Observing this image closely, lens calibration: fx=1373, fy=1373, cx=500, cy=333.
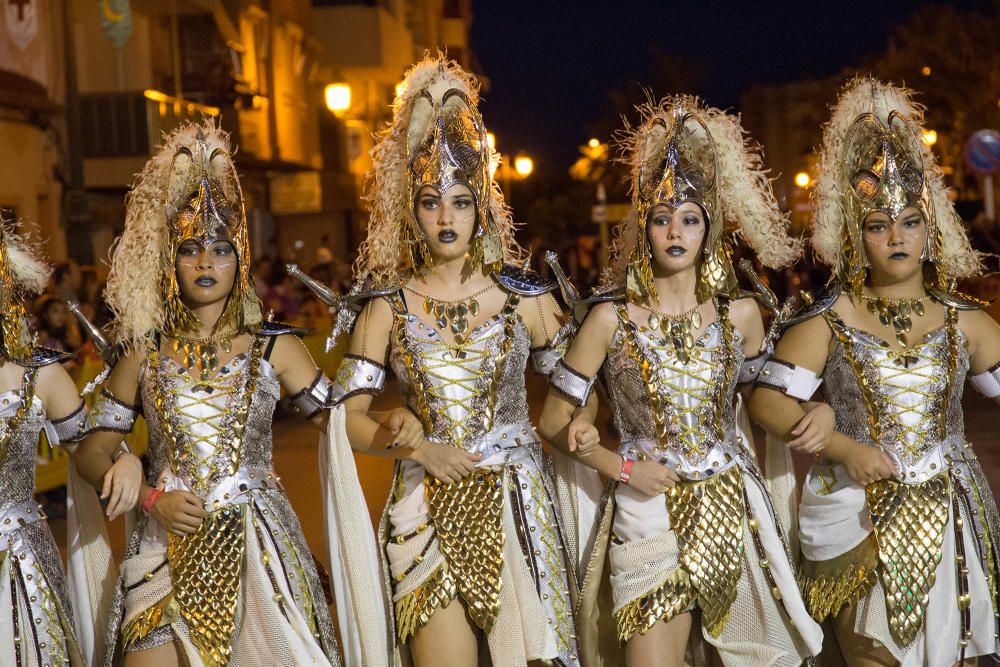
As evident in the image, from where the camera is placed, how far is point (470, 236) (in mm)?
4719

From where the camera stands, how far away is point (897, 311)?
4648mm

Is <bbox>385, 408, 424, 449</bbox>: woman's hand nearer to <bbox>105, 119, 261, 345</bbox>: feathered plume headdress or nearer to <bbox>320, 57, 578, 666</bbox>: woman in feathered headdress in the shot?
<bbox>320, 57, 578, 666</bbox>: woman in feathered headdress

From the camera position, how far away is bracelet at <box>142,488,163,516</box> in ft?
14.6

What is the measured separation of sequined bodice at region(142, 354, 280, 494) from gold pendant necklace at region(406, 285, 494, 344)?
1.96ft

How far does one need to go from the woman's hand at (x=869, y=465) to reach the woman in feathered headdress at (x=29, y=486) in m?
2.35

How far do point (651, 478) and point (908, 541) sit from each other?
2.86 feet

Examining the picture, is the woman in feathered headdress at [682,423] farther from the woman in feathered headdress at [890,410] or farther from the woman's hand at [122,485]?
the woman's hand at [122,485]

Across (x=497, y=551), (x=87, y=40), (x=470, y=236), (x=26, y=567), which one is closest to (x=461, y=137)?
(x=470, y=236)

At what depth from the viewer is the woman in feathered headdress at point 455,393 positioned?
14.7ft

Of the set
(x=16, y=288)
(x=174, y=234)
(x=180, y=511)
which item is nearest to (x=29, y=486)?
(x=180, y=511)

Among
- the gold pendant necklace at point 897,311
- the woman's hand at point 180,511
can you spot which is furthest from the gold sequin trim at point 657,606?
the woman's hand at point 180,511

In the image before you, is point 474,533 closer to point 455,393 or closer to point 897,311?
point 455,393

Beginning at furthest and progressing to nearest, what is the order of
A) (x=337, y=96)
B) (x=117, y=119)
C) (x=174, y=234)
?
(x=117, y=119) < (x=337, y=96) < (x=174, y=234)

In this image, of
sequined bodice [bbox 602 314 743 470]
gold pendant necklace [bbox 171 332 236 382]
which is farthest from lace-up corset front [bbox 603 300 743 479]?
gold pendant necklace [bbox 171 332 236 382]
